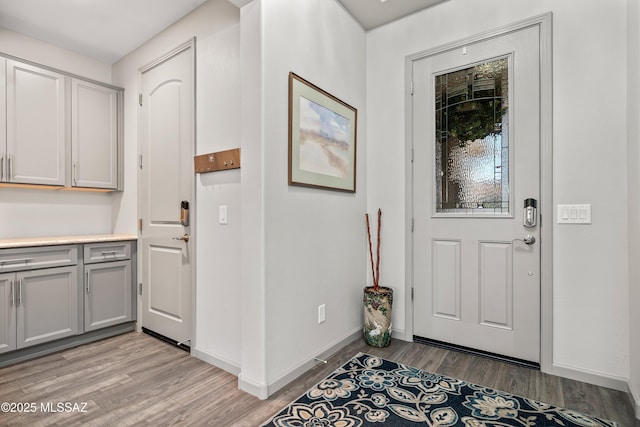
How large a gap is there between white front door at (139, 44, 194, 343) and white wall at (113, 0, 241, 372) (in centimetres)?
12

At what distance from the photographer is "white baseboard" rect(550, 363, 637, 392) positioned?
1.90 metres

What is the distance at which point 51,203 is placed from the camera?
3.09 m

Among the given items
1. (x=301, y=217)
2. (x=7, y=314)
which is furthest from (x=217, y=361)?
(x=7, y=314)

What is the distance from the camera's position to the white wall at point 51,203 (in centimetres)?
283

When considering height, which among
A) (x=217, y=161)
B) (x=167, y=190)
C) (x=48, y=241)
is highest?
(x=217, y=161)

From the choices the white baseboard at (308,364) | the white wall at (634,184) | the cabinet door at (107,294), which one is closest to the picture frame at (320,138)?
the white baseboard at (308,364)

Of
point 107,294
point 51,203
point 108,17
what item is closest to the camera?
point 108,17

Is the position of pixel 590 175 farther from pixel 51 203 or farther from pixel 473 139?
pixel 51 203

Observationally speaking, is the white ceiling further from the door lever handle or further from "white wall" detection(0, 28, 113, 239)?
the door lever handle

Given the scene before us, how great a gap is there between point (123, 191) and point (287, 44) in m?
2.37

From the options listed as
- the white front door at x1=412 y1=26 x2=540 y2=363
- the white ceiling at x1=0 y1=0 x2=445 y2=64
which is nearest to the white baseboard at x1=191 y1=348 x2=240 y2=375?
the white front door at x1=412 y1=26 x2=540 y2=363

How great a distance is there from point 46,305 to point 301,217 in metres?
2.20

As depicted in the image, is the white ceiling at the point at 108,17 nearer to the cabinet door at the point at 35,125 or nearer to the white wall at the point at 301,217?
the white wall at the point at 301,217

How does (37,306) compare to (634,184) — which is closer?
(634,184)
